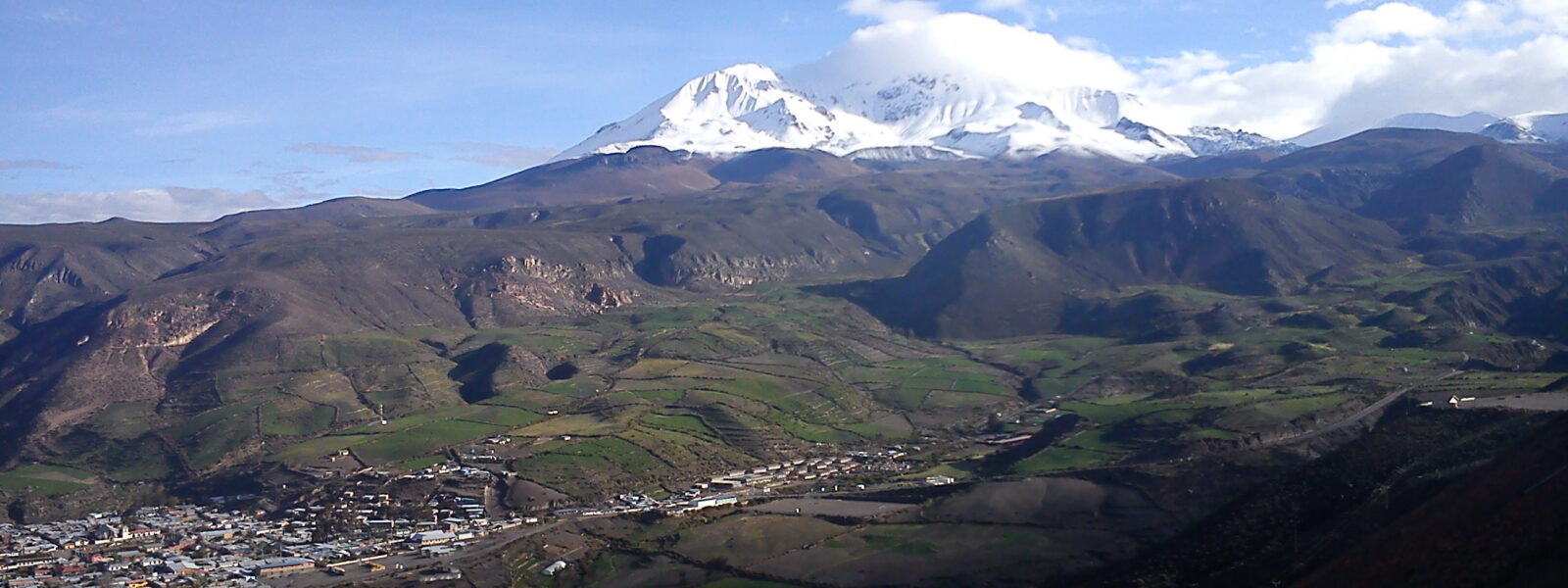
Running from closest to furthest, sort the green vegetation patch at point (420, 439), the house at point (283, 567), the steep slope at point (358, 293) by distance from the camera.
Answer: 1. the house at point (283, 567)
2. the green vegetation patch at point (420, 439)
3. the steep slope at point (358, 293)

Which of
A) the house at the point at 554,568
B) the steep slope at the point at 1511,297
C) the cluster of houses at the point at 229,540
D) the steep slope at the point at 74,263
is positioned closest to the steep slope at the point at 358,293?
the steep slope at the point at 74,263

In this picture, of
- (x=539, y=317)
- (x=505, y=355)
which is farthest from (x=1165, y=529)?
(x=539, y=317)

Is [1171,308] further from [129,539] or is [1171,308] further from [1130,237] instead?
[129,539]

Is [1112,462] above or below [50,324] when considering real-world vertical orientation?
below

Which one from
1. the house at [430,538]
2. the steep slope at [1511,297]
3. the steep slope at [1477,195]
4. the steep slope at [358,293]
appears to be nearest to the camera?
the house at [430,538]

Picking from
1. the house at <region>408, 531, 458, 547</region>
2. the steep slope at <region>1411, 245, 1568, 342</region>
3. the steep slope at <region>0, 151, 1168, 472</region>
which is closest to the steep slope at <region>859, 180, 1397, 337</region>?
the steep slope at <region>1411, 245, 1568, 342</region>

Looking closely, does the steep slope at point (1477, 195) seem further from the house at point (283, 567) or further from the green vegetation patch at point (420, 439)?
the house at point (283, 567)

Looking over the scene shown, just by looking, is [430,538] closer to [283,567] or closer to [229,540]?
[283,567]
